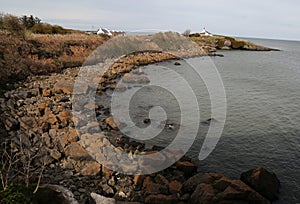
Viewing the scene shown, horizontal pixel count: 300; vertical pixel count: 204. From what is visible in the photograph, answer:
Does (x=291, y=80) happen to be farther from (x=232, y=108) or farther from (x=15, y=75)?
(x=15, y=75)

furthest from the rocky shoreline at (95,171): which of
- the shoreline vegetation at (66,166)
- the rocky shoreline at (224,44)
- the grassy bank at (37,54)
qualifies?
the rocky shoreline at (224,44)

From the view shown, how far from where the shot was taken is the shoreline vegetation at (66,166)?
7.46 m

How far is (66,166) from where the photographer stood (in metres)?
9.41

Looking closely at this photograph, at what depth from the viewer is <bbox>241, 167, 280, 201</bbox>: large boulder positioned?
855cm

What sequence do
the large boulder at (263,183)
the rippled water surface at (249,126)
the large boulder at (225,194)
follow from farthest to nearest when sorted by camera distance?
the rippled water surface at (249,126), the large boulder at (263,183), the large boulder at (225,194)

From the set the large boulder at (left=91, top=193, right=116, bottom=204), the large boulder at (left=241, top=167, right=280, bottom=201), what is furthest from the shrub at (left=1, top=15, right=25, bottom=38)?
the large boulder at (left=241, top=167, right=280, bottom=201)

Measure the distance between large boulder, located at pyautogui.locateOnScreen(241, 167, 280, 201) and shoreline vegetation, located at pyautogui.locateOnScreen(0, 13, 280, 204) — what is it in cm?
3

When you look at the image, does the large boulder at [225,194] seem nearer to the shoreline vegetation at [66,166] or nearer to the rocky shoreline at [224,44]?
the shoreline vegetation at [66,166]

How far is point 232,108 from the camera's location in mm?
18141

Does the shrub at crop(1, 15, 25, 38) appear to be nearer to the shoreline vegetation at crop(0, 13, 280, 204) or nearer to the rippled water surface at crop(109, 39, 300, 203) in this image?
the shoreline vegetation at crop(0, 13, 280, 204)

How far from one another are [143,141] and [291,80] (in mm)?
24450

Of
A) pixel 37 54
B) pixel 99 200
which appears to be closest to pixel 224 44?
pixel 37 54

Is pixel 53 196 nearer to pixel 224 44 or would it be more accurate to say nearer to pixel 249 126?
pixel 249 126

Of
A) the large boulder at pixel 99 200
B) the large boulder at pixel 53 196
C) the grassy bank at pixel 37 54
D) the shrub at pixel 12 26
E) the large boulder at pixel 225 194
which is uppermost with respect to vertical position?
the shrub at pixel 12 26
